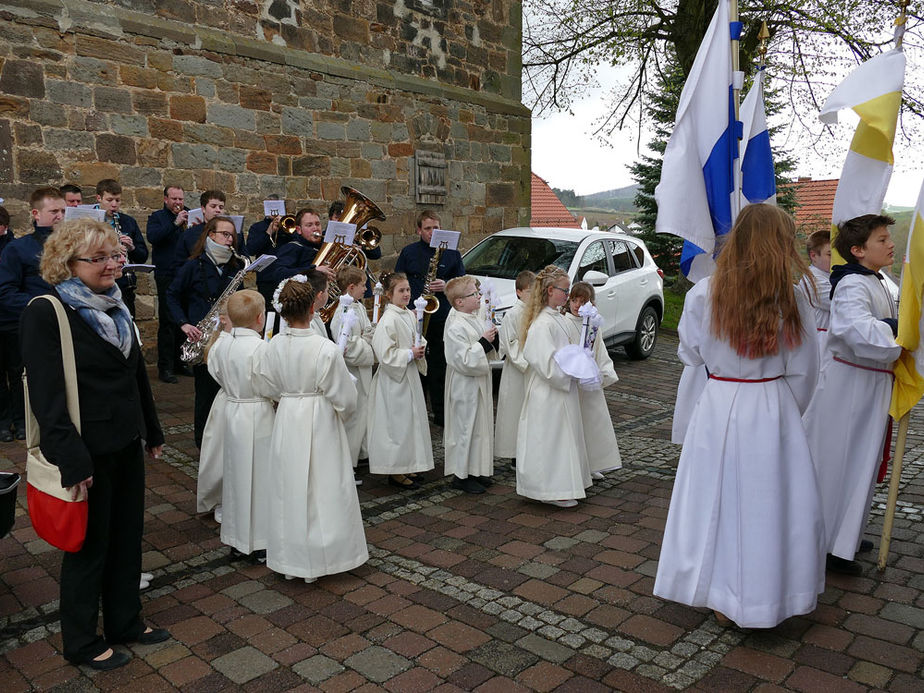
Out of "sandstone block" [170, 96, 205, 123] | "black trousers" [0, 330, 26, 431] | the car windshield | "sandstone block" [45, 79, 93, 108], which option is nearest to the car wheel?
the car windshield

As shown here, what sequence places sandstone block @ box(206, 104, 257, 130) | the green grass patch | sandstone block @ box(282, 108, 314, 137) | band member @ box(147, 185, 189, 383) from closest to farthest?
band member @ box(147, 185, 189, 383) < sandstone block @ box(206, 104, 257, 130) < sandstone block @ box(282, 108, 314, 137) < the green grass patch

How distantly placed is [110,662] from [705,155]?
3849 mm

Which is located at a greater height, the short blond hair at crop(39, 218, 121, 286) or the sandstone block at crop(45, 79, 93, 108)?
the sandstone block at crop(45, 79, 93, 108)

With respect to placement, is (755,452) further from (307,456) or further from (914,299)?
(307,456)

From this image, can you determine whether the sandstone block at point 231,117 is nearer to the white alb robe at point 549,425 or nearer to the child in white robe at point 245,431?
the child in white robe at point 245,431

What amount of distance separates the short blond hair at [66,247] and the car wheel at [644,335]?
902 cm

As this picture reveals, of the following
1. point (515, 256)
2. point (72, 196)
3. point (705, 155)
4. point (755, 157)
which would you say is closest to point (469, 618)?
point (705, 155)

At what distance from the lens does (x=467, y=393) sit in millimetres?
5680

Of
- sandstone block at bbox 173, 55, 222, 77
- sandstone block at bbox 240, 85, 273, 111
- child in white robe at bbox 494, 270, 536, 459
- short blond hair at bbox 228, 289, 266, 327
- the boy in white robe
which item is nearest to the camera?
the boy in white robe

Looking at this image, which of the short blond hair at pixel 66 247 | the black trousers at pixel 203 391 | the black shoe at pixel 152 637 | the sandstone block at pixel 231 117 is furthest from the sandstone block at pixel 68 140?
the black shoe at pixel 152 637

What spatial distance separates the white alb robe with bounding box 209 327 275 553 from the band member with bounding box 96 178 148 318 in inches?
120

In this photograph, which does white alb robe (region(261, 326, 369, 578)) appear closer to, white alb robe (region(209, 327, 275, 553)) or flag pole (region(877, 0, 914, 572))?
white alb robe (region(209, 327, 275, 553))

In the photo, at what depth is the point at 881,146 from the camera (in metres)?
4.34

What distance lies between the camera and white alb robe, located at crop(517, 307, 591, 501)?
17.3 feet
